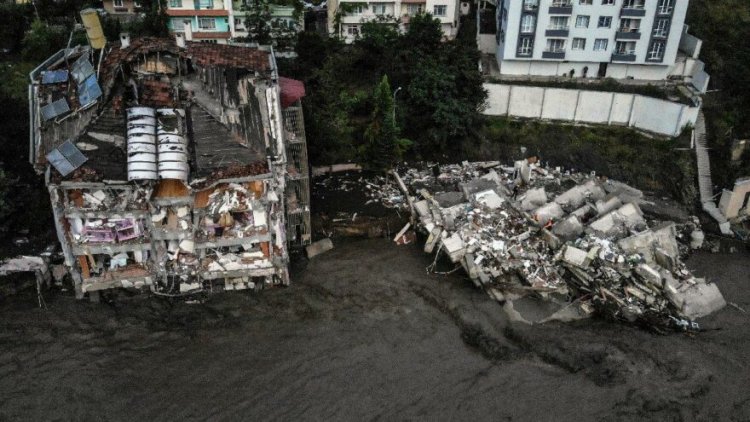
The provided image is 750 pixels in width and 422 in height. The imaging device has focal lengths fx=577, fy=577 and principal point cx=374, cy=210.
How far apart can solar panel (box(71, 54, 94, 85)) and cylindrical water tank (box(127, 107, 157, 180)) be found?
2.44 meters

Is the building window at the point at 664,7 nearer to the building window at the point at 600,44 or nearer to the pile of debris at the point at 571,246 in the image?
the building window at the point at 600,44

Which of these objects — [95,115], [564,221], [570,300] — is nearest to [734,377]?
[570,300]

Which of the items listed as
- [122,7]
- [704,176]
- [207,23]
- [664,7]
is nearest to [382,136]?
[207,23]

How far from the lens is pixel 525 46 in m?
32.6

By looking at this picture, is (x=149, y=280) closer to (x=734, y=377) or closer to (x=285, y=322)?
(x=285, y=322)

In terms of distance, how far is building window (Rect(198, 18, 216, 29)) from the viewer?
32.7 metres

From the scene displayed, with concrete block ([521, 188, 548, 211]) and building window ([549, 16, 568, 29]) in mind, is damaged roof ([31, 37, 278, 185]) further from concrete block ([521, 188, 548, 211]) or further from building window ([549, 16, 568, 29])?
building window ([549, 16, 568, 29])

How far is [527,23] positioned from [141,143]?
22.1m

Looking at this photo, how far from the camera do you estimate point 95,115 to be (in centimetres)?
2008

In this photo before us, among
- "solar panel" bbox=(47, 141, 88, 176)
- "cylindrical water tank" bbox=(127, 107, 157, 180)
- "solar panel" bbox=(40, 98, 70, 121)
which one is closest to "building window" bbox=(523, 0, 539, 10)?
"cylindrical water tank" bbox=(127, 107, 157, 180)

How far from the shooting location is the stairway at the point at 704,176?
27.2 metres

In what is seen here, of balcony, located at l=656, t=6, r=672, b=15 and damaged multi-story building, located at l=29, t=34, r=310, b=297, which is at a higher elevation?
balcony, located at l=656, t=6, r=672, b=15

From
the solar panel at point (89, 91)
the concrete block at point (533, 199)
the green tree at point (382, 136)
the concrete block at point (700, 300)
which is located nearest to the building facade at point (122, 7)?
the solar panel at point (89, 91)

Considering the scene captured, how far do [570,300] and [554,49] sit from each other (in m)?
16.4
